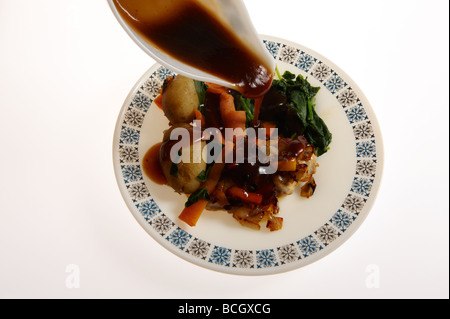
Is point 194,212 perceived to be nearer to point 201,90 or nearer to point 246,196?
point 246,196

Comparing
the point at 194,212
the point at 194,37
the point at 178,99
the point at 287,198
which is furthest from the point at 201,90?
the point at 287,198

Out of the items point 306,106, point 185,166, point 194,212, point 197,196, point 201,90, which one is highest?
point 201,90

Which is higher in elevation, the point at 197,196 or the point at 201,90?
the point at 201,90

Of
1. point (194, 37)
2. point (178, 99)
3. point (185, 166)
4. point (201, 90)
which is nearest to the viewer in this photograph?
point (194, 37)

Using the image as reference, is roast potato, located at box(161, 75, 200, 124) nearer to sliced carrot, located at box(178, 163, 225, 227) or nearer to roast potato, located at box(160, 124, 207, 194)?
roast potato, located at box(160, 124, 207, 194)

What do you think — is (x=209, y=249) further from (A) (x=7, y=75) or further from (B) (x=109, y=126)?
(A) (x=7, y=75)

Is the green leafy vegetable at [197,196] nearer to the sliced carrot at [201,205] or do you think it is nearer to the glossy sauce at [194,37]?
the sliced carrot at [201,205]

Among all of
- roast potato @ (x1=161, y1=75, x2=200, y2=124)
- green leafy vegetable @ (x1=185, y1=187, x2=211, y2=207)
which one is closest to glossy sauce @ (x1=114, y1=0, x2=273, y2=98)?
roast potato @ (x1=161, y1=75, x2=200, y2=124)

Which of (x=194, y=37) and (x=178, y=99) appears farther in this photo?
(x=178, y=99)
